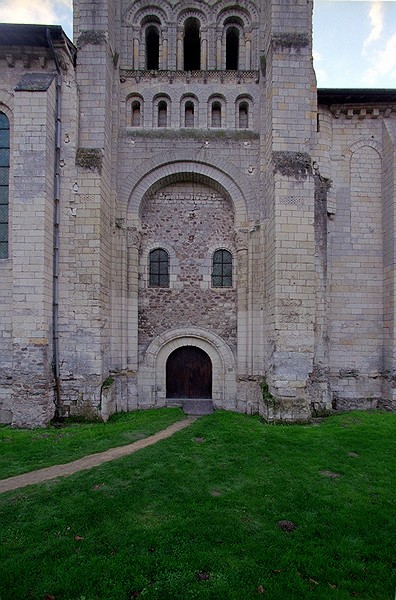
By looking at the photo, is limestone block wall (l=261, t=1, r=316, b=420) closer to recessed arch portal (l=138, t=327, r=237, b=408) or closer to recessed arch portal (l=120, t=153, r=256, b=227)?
recessed arch portal (l=120, t=153, r=256, b=227)

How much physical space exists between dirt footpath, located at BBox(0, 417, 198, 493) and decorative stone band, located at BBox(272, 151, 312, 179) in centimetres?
836

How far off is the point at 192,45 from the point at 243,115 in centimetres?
391

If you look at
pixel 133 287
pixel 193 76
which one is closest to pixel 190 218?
pixel 133 287

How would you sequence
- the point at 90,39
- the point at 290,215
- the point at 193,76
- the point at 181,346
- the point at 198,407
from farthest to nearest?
the point at 181,346, the point at 193,76, the point at 198,407, the point at 90,39, the point at 290,215

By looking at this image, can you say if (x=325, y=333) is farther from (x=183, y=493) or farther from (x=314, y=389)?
(x=183, y=493)

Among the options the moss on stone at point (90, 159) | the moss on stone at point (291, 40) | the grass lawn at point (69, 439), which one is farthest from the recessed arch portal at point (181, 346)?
the moss on stone at point (291, 40)

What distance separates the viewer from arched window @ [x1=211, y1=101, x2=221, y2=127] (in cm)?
1344

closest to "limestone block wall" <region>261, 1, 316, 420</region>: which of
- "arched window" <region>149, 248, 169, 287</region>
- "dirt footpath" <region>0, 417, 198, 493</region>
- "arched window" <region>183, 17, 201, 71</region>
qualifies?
"arched window" <region>183, 17, 201, 71</region>

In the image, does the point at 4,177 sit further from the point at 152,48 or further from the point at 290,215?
the point at 290,215

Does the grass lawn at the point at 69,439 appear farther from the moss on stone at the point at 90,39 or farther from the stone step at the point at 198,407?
the moss on stone at the point at 90,39

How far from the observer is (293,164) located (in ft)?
38.4

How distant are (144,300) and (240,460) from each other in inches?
270

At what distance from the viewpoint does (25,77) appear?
38.1 ft

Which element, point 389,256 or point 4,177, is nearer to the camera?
point 4,177
